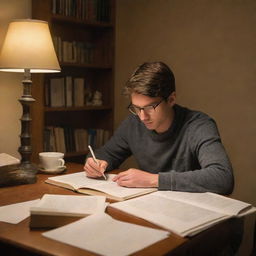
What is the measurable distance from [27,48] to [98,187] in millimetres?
767

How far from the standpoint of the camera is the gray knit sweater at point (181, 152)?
4.98ft

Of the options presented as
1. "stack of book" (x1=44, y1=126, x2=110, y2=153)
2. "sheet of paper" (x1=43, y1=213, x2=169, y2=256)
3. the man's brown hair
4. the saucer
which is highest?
the man's brown hair

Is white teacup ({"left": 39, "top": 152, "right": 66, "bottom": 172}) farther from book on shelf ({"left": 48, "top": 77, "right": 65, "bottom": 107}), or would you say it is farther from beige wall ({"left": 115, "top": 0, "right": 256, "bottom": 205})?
beige wall ({"left": 115, "top": 0, "right": 256, "bottom": 205})

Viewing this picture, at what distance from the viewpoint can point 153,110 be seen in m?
1.77

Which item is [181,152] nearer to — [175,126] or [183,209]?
[175,126]

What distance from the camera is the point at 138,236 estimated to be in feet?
3.45

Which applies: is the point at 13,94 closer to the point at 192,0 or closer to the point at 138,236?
the point at 192,0

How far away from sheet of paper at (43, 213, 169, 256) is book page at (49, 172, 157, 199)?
0.97ft

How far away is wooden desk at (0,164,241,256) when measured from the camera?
982 mm

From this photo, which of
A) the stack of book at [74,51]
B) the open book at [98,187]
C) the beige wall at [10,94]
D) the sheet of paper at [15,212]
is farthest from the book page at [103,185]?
the stack of book at [74,51]

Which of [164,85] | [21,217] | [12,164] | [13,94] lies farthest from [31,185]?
[13,94]

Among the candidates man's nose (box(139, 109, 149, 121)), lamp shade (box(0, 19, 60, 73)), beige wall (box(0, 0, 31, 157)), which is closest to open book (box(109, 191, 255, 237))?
man's nose (box(139, 109, 149, 121))

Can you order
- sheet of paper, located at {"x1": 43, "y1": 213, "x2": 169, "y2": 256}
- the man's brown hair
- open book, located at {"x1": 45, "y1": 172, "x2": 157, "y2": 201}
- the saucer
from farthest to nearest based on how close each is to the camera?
1. the saucer
2. the man's brown hair
3. open book, located at {"x1": 45, "y1": 172, "x2": 157, "y2": 201}
4. sheet of paper, located at {"x1": 43, "y1": 213, "x2": 169, "y2": 256}

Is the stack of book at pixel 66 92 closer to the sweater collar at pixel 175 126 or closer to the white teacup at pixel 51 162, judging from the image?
the white teacup at pixel 51 162
